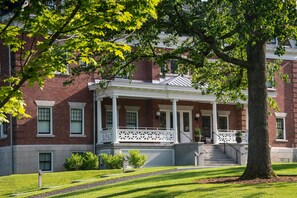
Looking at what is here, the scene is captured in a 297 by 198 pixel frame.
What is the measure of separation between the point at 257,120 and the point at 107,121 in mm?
19040

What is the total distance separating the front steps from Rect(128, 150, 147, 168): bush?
13.4 ft

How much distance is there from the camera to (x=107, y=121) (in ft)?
123

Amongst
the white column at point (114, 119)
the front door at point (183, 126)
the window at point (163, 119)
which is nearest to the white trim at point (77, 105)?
the white column at point (114, 119)

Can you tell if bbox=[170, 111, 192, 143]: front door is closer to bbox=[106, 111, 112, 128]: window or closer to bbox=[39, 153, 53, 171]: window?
bbox=[106, 111, 112, 128]: window

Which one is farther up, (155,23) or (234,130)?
(155,23)

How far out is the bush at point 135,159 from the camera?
33.2m

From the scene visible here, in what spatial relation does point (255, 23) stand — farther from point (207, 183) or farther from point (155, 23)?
point (207, 183)

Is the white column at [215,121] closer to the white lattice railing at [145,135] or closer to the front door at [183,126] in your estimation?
the front door at [183,126]

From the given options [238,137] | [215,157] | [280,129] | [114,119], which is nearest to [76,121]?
[114,119]

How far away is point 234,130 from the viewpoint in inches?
1631

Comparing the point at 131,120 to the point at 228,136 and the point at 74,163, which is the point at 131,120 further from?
the point at 228,136

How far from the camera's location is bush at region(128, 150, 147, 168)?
33.2 meters

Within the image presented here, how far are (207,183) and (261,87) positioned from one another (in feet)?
12.4

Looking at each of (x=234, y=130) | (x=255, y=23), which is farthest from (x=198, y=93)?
(x=255, y=23)
